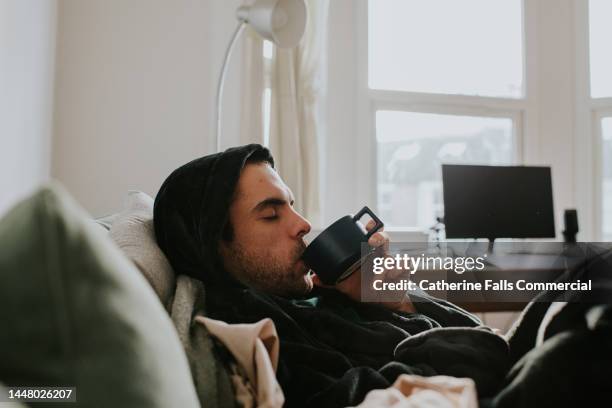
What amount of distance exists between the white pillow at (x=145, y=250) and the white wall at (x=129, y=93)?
56.8 inches

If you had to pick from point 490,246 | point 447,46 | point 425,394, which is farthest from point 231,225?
point 447,46

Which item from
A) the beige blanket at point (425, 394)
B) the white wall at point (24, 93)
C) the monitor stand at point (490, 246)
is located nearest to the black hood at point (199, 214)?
the beige blanket at point (425, 394)

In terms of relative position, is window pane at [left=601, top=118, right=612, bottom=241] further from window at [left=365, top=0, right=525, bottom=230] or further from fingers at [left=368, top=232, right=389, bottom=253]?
fingers at [left=368, top=232, right=389, bottom=253]

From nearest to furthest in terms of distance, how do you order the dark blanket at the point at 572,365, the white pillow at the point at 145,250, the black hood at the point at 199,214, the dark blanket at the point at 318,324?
the dark blanket at the point at 572,365 → the dark blanket at the point at 318,324 → the white pillow at the point at 145,250 → the black hood at the point at 199,214

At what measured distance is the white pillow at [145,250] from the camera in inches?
34.5

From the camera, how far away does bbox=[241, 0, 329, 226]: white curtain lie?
269 cm

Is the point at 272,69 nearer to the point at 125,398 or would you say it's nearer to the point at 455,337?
the point at 455,337

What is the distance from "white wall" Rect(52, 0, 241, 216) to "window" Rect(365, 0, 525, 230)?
103 cm

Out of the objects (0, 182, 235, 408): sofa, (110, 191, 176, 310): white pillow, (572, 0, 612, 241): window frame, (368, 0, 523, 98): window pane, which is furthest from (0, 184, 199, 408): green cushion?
(572, 0, 612, 241): window frame

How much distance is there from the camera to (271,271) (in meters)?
1.11

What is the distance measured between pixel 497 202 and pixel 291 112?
3.77 ft

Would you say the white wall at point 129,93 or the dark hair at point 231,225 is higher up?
the white wall at point 129,93

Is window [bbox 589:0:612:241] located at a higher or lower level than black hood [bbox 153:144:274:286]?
higher

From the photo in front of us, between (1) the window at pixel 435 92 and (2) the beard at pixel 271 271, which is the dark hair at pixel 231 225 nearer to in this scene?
(2) the beard at pixel 271 271
